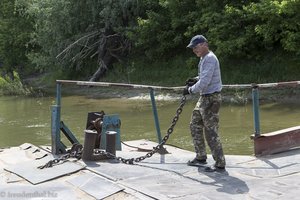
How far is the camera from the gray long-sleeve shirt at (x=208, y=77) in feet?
20.1

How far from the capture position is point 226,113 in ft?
56.3

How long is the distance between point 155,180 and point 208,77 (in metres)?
1.43

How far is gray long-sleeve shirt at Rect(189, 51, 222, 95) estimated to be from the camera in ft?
20.1

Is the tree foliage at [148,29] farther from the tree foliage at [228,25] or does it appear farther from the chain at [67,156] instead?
the chain at [67,156]

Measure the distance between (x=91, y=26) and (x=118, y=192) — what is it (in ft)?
77.1

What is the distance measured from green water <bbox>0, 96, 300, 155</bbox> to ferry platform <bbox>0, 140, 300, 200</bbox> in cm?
437

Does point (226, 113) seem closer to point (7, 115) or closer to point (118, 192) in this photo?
point (7, 115)

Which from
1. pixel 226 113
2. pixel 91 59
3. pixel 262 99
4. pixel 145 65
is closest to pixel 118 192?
pixel 226 113

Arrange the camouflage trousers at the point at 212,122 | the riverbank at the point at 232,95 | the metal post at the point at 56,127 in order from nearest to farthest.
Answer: the camouflage trousers at the point at 212,122
the metal post at the point at 56,127
the riverbank at the point at 232,95

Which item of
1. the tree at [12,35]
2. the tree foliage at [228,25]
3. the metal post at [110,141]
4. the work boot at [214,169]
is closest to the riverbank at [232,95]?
A: the tree foliage at [228,25]

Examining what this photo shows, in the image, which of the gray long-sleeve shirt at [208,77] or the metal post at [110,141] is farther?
the metal post at [110,141]

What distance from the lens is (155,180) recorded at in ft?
19.9

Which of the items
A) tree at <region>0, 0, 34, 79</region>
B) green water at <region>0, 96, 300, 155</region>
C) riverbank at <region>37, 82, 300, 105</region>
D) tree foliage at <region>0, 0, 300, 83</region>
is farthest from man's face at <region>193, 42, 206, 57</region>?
tree at <region>0, 0, 34, 79</region>

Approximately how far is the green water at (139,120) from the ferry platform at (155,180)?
4.37 metres
